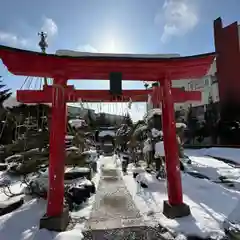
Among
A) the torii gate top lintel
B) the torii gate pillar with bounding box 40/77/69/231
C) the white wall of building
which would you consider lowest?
the torii gate pillar with bounding box 40/77/69/231

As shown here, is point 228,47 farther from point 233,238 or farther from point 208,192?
point 233,238

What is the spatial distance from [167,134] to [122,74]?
1863mm

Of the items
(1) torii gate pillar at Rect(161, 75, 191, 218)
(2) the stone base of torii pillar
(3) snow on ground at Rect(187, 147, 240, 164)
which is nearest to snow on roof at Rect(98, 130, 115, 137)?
(3) snow on ground at Rect(187, 147, 240, 164)

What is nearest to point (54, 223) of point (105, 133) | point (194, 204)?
point (194, 204)

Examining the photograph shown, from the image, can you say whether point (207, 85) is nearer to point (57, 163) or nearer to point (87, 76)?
point (87, 76)

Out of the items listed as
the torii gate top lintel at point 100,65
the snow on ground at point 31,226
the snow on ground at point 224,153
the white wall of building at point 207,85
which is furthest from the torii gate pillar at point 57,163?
the white wall of building at point 207,85

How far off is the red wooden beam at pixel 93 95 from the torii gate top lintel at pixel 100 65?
449 mm

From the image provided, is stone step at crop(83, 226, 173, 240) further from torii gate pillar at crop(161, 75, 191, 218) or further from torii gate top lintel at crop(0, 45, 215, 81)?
torii gate top lintel at crop(0, 45, 215, 81)

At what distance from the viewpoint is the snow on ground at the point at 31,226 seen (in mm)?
4688

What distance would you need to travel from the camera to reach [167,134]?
5770 millimetres

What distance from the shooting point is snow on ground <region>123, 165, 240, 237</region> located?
4.90 m

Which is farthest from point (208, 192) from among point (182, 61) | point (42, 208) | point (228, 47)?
point (228, 47)

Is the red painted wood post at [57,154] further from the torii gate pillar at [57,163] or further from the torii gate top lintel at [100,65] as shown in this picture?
the torii gate top lintel at [100,65]

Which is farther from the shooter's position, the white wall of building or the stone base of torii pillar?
the white wall of building
